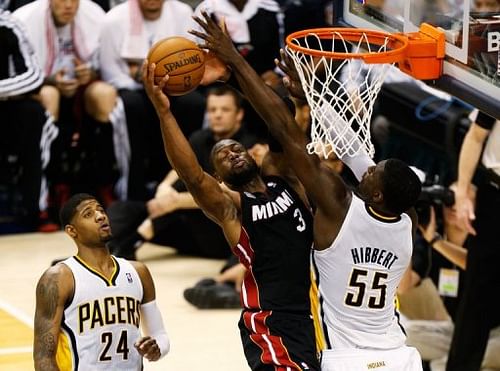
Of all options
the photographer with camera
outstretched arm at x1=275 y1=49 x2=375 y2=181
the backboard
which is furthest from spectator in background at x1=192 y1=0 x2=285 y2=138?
outstretched arm at x1=275 y1=49 x2=375 y2=181

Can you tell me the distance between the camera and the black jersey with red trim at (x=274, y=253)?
207 inches

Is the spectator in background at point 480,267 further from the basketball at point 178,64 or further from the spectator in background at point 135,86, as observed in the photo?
the spectator in background at point 135,86

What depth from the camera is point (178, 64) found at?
5.27 metres

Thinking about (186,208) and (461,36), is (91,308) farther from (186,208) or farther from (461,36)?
(186,208)

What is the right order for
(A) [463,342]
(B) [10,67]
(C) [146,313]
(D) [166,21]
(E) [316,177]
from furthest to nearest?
1. (D) [166,21]
2. (B) [10,67]
3. (A) [463,342]
4. (C) [146,313]
5. (E) [316,177]

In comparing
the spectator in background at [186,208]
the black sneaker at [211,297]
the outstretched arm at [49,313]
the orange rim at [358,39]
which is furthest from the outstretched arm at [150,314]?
the spectator in background at [186,208]

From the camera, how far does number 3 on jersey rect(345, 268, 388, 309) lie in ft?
17.1

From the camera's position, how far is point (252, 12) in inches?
395

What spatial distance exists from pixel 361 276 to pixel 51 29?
5001mm

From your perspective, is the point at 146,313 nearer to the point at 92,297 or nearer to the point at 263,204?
the point at 92,297

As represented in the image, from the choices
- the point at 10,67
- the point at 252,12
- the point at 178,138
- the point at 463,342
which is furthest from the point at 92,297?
the point at 252,12

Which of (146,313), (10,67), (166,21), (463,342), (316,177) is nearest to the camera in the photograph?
(316,177)

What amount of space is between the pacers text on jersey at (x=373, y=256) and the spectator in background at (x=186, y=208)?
3.60m

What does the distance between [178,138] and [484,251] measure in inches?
96.0
